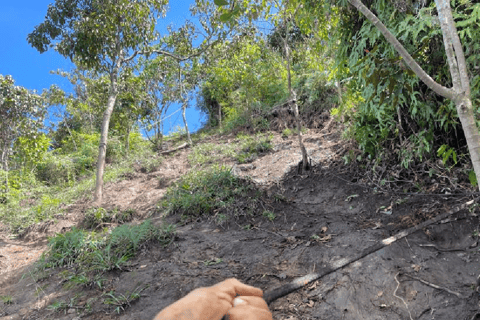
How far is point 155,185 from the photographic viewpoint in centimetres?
715

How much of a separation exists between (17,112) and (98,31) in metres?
4.88

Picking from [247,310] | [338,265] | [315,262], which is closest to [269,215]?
[315,262]

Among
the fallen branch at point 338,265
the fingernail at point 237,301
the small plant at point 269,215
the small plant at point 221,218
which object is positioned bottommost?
the fallen branch at point 338,265

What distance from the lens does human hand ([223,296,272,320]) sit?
148 cm

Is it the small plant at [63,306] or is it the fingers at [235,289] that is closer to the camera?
the fingers at [235,289]

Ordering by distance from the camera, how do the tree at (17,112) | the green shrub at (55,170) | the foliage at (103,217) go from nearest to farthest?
the foliage at (103,217)
the tree at (17,112)
the green shrub at (55,170)

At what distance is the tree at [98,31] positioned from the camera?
632 centimetres

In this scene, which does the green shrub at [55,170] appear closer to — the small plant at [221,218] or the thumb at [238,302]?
the small plant at [221,218]

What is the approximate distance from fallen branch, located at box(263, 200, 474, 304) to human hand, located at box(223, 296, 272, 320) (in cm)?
50

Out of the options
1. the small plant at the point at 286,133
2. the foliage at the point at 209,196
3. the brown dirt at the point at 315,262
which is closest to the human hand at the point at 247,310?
the brown dirt at the point at 315,262

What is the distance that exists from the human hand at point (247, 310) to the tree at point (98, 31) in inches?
214

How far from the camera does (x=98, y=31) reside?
247 inches

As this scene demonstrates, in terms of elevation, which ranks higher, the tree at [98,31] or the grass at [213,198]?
the tree at [98,31]

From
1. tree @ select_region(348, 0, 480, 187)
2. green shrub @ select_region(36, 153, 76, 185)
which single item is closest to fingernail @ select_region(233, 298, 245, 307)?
tree @ select_region(348, 0, 480, 187)
